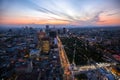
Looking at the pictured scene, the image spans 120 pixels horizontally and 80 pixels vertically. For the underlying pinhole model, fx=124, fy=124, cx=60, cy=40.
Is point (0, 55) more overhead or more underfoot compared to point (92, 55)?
more overhead

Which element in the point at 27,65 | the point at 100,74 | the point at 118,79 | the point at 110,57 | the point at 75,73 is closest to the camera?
the point at 118,79

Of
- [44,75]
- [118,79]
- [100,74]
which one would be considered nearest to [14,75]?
[44,75]

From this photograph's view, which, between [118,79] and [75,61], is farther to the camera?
[75,61]

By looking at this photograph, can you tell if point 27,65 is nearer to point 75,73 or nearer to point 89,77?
point 75,73

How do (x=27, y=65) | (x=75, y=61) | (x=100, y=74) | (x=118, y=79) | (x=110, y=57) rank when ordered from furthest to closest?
(x=110, y=57) → (x=75, y=61) → (x=27, y=65) → (x=100, y=74) → (x=118, y=79)

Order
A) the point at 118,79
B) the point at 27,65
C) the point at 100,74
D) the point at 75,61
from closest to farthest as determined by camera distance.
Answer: the point at 118,79 → the point at 100,74 → the point at 27,65 → the point at 75,61

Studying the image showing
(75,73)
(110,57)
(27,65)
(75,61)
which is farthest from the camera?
(110,57)

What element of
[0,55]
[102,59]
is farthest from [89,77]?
[0,55]

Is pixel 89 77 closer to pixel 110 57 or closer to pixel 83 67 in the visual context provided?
pixel 83 67

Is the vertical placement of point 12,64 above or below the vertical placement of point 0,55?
below
